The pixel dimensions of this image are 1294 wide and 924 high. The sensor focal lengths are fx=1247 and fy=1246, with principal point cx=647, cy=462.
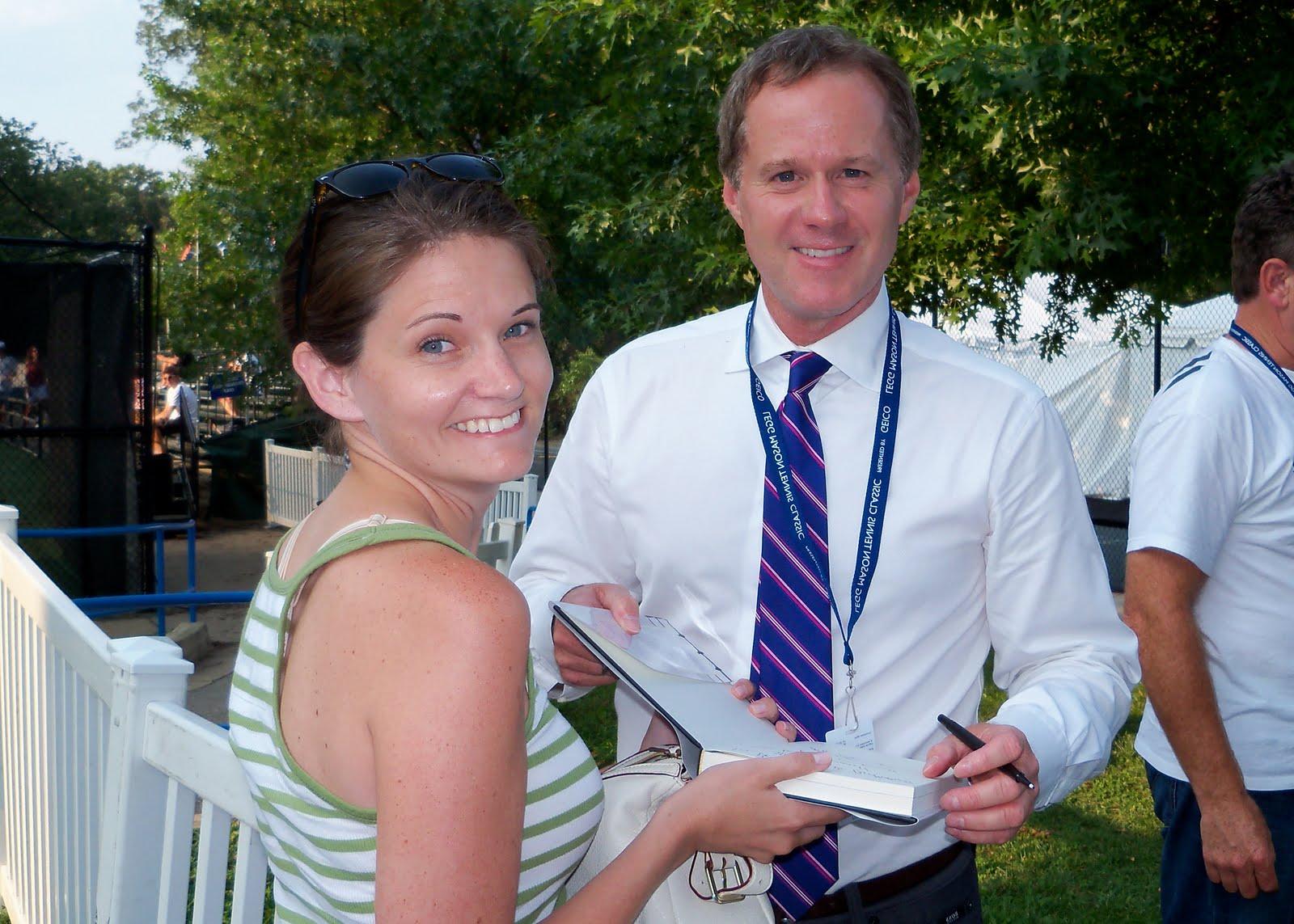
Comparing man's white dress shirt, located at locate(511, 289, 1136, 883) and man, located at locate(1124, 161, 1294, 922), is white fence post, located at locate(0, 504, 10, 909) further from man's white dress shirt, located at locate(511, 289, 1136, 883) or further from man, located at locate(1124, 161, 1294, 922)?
man, located at locate(1124, 161, 1294, 922)

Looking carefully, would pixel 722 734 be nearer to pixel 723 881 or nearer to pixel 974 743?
pixel 723 881

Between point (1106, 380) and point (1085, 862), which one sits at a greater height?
point (1106, 380)

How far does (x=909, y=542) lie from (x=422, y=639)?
3.96 feet

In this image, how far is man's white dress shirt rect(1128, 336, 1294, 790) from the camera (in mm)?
2980

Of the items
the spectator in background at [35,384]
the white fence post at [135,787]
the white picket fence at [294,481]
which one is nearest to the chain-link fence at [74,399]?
the spectator in background at [35,384]

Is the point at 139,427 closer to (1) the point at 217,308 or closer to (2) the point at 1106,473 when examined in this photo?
(1) the point at 217,308

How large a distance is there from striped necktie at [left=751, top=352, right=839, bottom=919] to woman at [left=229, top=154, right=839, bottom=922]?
1.50 feet

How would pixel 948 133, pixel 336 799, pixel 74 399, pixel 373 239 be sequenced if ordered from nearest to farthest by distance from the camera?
1. pixel 336 799
2. pixel 373 239
3. pixel 948 133
4. pixel 74 399

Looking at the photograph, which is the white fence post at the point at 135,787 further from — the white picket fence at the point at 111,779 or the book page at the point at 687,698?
the book page at the point at 687,698

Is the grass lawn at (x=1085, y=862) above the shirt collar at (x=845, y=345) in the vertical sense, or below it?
below

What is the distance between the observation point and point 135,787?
8.89 feet

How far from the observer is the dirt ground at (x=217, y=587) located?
868 centimetres

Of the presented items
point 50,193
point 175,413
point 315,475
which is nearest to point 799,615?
→ point 315,475

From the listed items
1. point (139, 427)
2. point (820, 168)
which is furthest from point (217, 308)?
point (820, 168)
